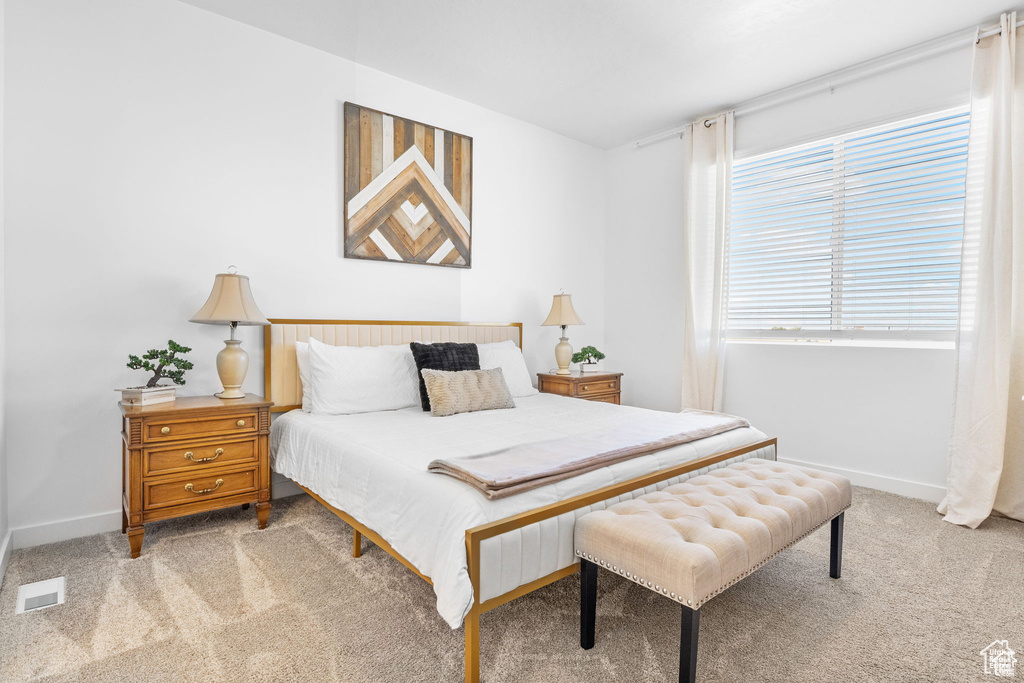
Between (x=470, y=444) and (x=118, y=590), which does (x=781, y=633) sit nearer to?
(x=470, y=444)

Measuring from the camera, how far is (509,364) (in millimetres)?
3617

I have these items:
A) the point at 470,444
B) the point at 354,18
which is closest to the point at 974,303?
the point at 470,444

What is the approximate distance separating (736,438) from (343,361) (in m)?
2.18

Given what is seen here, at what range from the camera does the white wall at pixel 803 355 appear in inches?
125

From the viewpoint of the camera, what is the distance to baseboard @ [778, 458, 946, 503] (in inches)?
123

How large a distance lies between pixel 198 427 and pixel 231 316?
1.85 feet

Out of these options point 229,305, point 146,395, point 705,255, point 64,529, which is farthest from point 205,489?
point 705,255

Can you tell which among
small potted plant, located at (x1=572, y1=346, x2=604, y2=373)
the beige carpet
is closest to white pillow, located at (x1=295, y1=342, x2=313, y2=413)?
the beige carpet

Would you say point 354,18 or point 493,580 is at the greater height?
point 354,18

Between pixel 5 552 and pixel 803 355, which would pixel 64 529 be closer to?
pixel 5 552

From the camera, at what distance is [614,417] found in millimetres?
2822

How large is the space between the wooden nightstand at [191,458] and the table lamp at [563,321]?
7.68ft

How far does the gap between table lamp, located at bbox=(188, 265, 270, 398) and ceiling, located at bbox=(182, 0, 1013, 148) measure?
156cm

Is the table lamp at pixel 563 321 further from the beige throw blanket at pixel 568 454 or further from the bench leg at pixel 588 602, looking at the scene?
the bench leg at pixel 588 602
